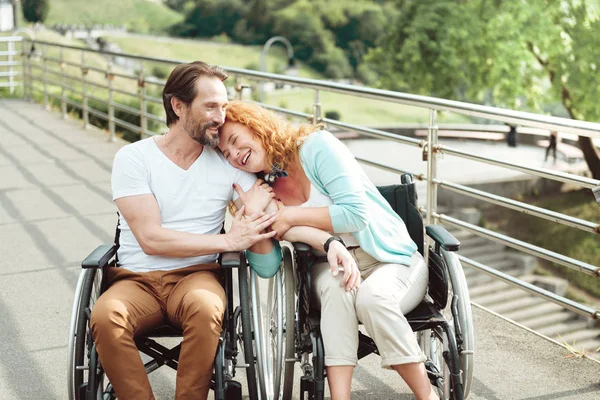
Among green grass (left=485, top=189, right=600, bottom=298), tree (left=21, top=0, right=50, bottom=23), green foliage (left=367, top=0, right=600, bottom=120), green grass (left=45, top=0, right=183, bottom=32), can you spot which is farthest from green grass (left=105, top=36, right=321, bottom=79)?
green grass (left=485, top=189, right=600, bottom=298)

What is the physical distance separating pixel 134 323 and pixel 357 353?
2.28 feet

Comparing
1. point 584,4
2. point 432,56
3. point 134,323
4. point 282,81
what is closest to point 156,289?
point 134,323

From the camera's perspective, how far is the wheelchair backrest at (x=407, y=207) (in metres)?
2.99

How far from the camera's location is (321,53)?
7838 cm

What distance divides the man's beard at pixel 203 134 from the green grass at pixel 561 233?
15.2m

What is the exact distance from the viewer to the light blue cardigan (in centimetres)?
273

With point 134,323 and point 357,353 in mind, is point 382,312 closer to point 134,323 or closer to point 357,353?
point 357,353

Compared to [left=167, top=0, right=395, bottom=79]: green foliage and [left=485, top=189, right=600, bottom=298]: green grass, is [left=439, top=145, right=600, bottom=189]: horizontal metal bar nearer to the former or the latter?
[left=485, top=189, right=600, bottom=298]: green grass

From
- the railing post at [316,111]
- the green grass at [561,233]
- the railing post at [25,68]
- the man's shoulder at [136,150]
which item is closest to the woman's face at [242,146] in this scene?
the man's shoulder at [136,150]

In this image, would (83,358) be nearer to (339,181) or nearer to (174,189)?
(174,189)

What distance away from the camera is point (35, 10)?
228 feet

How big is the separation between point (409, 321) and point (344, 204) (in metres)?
0.43

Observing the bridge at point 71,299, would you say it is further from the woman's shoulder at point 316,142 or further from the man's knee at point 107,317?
the woman's shoulder at point 316,142

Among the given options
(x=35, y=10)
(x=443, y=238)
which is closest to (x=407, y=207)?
(x=443, y=238)
